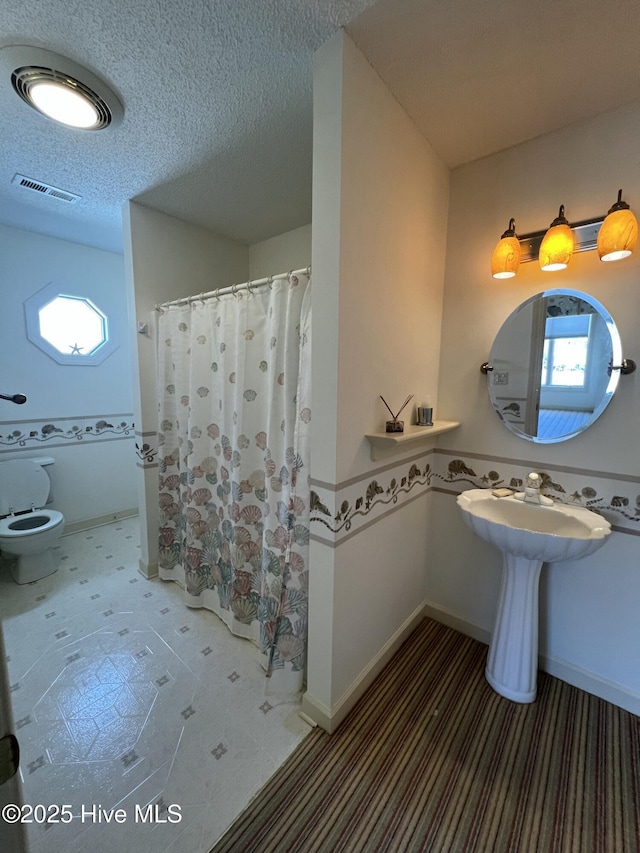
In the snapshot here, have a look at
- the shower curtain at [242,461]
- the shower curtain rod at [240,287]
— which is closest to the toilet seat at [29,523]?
the shower curtain at [242,461]

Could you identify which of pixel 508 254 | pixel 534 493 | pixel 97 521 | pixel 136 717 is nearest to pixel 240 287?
pixel 508 254

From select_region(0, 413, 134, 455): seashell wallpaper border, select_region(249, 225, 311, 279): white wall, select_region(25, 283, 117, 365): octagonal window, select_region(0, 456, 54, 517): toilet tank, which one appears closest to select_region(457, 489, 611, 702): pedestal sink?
select_region(249, 225, 311, 279): white wall

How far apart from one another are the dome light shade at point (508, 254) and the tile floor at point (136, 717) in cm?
208

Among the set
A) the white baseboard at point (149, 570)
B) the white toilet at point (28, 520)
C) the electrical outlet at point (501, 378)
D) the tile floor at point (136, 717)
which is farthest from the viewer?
the white baseboard at point (149, 570)

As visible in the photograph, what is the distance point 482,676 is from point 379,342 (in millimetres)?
1612

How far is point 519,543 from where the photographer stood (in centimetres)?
128

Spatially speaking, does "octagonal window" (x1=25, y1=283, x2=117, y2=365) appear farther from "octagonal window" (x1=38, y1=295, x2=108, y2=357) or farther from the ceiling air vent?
the ceiling air vent

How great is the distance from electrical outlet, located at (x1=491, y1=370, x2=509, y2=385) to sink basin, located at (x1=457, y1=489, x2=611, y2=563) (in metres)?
0.53

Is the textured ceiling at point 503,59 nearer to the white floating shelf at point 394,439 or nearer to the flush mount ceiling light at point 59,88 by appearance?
the flush mount ceiling light at point 59,88

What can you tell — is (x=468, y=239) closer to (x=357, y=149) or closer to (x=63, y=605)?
(x=357, y=149)

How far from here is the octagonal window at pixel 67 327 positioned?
2.60 metres

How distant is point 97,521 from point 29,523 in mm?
684

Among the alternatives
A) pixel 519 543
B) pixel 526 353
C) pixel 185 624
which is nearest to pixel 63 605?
pixel 185 624

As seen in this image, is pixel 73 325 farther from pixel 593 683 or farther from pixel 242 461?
pixel 593 683
